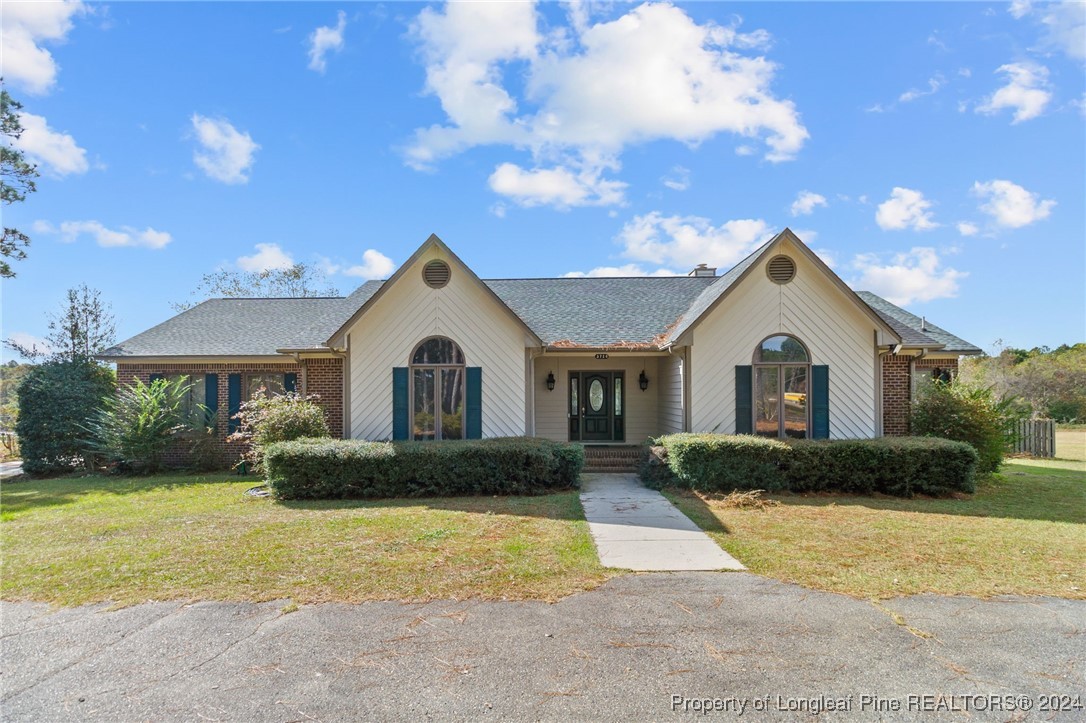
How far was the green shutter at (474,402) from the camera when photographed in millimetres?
11078

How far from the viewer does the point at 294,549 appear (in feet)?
19.6

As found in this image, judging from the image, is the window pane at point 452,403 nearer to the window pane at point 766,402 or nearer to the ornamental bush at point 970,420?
the window pane at point 766,402

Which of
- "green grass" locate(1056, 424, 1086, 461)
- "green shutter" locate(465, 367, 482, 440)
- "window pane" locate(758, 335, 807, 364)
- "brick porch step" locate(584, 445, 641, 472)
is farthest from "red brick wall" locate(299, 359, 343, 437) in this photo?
"green grass" locate(1056, 424, 1086, 461)

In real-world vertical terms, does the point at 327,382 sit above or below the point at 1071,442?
above

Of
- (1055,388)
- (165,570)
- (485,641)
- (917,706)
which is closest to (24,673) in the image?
(165,570)

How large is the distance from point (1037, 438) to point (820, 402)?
12.5 m

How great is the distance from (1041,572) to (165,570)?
8619 millimetres

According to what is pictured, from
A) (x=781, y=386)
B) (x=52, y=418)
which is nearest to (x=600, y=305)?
(x=781, y=386)

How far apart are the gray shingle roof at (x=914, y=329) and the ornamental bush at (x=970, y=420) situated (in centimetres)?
126

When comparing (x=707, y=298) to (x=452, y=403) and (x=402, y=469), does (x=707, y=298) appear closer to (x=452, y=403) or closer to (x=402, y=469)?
(x=452, y=403)

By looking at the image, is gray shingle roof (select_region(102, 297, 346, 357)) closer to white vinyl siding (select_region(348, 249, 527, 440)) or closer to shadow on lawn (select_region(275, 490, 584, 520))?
white vinyl siding (select_region(348, 249, 527, 440))

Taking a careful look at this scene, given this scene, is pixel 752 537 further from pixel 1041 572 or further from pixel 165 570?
pixel 165 570

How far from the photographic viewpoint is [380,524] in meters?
7.18

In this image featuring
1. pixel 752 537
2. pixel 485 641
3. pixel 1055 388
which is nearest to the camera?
pixel 485 641
